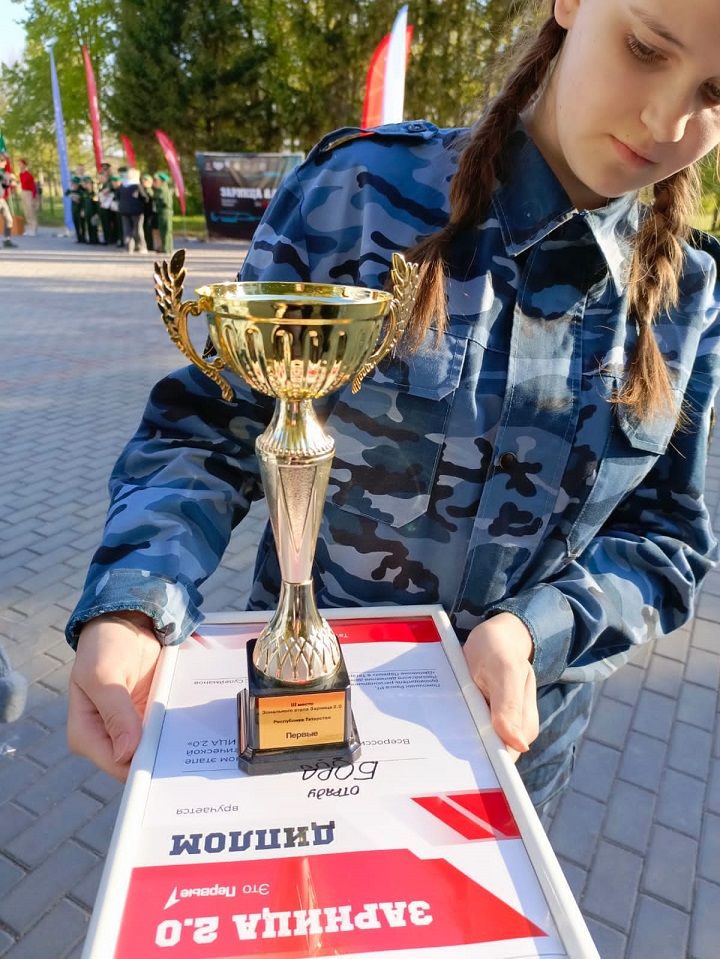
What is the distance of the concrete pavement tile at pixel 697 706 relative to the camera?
291cm

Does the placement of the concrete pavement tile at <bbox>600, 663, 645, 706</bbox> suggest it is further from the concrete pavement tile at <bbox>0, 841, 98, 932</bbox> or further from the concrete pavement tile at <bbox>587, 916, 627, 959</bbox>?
the concrete pavement tile at <bbox>0, 841, 98, 932</bbox>

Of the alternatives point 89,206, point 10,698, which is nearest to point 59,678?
point 10,698

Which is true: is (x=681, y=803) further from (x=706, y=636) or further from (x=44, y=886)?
(x=44, y=886)

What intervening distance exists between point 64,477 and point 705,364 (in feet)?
14.8

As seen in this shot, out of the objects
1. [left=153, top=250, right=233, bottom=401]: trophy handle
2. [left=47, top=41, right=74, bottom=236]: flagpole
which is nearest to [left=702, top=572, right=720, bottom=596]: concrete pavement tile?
[left=153, top=250, right=233, bottom=401]: trophy handle

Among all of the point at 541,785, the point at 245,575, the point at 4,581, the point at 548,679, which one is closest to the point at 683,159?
the point at 548,679

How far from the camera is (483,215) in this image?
1.17 meters

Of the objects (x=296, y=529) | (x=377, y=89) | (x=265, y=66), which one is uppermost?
(x=265, y=66)

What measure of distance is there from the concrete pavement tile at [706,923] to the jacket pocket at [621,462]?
157cm

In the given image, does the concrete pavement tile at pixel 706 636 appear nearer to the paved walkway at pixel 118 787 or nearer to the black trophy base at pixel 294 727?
the paved walkway at pixel 118 787

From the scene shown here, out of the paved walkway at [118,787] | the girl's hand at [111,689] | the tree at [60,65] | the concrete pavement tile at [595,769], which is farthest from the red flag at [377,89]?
the tree at [60,65]

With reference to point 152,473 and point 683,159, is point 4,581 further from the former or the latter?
point 683,159

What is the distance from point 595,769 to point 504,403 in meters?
2.03

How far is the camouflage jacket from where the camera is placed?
1.14 metres
